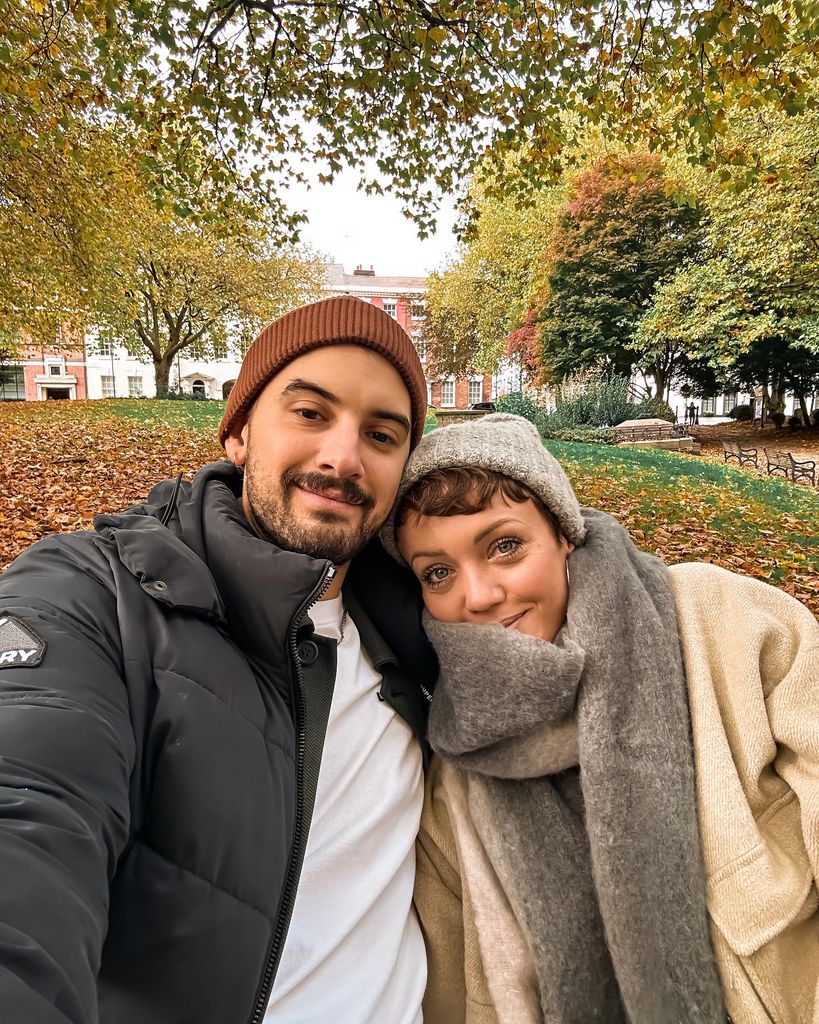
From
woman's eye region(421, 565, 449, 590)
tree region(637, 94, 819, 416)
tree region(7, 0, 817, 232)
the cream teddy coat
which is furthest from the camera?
tree region(637, 94, 819, 416)

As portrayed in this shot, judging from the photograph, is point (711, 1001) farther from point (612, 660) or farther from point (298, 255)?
point (298, 255)

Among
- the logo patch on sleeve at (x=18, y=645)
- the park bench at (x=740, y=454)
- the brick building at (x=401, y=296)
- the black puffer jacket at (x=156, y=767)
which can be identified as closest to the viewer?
the black puffer jacket at (x=156, y=767)

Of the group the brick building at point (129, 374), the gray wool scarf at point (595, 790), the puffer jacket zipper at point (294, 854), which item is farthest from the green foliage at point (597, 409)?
the brick building at point (129, 374)

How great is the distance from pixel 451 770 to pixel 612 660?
622mm

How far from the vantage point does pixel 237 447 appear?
2.13m

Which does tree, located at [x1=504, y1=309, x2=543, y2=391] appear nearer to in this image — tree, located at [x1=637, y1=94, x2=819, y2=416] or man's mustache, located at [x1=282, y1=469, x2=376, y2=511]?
tree, located at [x1=637, y1=94, x2=819, y2=416]

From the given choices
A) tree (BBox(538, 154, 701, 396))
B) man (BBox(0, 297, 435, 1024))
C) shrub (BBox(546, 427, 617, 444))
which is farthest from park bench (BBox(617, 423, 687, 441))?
man (BBox(0, 297, 435, 1024))

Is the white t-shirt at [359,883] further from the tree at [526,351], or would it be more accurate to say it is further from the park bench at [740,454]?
the tree at [526,351]

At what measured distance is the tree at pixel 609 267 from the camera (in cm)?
1766

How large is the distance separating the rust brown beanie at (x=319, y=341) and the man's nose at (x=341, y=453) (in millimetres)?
351

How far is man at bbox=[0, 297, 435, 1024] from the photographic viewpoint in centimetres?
89

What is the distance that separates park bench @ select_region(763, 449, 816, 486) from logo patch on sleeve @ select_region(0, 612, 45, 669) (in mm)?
9141

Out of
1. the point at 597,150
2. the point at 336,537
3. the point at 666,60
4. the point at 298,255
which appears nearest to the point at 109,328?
the point at 298,255

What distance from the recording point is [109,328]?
22922 mm
